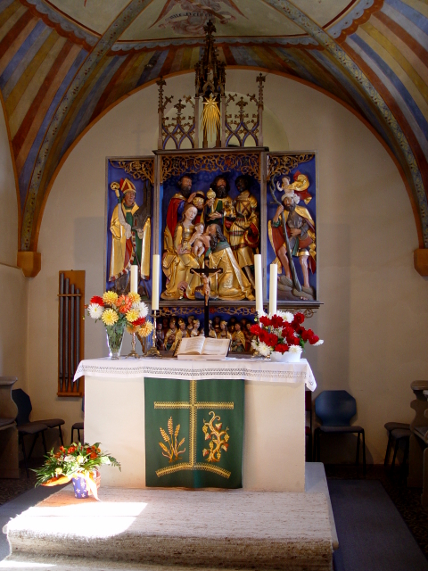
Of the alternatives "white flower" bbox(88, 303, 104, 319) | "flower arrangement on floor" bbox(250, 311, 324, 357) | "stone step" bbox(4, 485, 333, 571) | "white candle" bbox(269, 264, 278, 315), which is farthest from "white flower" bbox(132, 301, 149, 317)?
"stone step" bbox(4, 485, 333, 571)

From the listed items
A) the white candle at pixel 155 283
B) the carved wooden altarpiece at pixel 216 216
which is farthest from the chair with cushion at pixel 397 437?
the white candle at pixel 155 283

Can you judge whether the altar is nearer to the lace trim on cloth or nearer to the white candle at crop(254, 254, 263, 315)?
the lace trim on cloth

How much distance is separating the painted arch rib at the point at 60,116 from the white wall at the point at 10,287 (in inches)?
7.9

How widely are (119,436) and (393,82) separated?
17.6 ft

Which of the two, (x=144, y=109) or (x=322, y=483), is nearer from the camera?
(x=322, y=483)

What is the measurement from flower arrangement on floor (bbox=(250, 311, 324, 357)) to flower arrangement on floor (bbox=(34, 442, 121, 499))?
5.65ft

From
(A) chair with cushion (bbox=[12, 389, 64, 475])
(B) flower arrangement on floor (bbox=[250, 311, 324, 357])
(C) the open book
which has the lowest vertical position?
(A) chair with cushion (bbox=[12, 389, 64, 475])

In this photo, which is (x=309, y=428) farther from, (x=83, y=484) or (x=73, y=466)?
(x=73, y=466)

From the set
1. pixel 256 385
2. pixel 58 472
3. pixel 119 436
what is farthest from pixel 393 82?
pixel 58 472

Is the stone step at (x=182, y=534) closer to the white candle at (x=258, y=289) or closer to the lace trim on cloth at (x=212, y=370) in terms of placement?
the lace trim on cloth at (x=212, y=370)

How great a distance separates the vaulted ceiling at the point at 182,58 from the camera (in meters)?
7.39

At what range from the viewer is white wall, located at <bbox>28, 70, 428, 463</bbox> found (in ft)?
28.2

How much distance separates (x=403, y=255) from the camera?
28.4 feet

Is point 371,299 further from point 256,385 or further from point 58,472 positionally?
point 58,472
